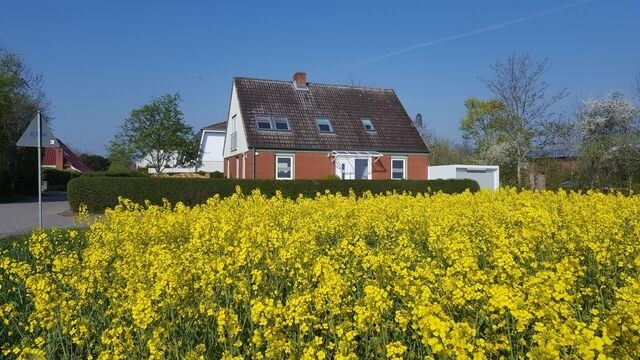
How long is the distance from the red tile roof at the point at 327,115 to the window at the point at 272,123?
241 mm

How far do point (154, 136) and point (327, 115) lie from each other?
45.0 ft

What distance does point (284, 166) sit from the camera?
2833cm

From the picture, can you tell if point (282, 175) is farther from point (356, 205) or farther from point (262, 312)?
point (262, 312)

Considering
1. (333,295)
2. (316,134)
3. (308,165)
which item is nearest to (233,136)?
(316,134)

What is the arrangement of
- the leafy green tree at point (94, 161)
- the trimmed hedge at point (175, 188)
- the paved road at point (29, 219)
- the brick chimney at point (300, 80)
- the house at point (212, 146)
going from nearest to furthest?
the paved road at point (29, 219), the trimmed hedge at point (175, 188), the brick chimney at point (300, 80), the house at point (212, 146), the leafy green tree at point (94, 161)

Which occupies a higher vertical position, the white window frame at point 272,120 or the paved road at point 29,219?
the white window frame at point 272,120

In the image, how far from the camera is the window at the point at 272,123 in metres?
28.8

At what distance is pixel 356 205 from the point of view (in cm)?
932

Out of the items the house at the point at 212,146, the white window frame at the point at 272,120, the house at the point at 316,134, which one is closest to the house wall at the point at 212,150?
the house at the point at 212,146

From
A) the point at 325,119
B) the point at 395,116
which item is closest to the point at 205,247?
the point at 325,119

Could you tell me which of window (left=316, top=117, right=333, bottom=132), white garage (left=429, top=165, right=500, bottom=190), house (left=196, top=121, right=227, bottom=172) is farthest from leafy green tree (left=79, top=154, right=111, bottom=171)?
white garage (left=429, top=165, right=500, bottom=190)

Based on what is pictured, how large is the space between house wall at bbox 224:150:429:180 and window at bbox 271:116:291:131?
1557 mm

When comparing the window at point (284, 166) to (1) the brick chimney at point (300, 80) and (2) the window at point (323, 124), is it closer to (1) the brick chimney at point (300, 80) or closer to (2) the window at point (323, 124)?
(2) the window at point (323, 124)

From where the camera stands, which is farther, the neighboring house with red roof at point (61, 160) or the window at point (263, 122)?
the neighboring house with red roof at point (61, 160)
